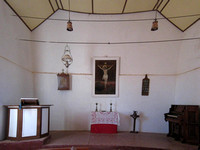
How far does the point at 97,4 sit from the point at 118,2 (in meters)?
0.74

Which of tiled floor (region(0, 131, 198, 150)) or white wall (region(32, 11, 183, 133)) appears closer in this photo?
tiled floor (region(0, 131, 198, 150))

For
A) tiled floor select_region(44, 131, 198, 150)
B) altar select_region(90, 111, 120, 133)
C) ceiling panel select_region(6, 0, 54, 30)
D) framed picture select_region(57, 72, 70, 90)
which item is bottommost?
tiled floor select_region(44, 131, 198, 150)

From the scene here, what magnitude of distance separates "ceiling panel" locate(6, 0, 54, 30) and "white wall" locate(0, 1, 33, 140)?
7.8 inches

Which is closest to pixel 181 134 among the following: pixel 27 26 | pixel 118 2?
pixel 118 2

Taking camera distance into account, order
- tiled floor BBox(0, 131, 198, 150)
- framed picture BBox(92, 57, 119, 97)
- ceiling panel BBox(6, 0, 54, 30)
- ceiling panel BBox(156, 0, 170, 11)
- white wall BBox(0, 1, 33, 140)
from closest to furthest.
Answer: tiled floor BBox(0, 131, 198, 150) → white wall BBox(0, 1, 33, 140) → ceiling panel BBox(6, 0, 54, 30) → ceiling panel BBox(156, 0, 170, 11) → framed picture BBox(92, 57, 119, 97)

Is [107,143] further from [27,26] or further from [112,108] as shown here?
[27,26]

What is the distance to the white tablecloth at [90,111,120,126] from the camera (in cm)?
431

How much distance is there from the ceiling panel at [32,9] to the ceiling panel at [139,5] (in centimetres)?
284

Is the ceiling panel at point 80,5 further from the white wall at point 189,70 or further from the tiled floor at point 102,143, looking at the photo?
the tiled floor at point 102,143

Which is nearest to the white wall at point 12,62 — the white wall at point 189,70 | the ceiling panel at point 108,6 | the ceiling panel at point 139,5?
the ceiling panel at point 108,6

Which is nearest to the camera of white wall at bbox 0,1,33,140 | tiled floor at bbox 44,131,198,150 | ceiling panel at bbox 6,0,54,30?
white wall at bbox 0,1,33,140

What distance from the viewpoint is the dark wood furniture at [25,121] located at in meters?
3.10

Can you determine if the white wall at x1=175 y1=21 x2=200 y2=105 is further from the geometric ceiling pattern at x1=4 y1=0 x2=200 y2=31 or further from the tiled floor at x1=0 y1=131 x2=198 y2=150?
the tiled floor at x1=0 y1=131 x2=198 y2=150

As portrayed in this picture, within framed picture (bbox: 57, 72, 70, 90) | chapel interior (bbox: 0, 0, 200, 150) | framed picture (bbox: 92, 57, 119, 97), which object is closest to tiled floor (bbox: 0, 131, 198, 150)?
chapel interior (bbox: 0, 0, 200, 150)
